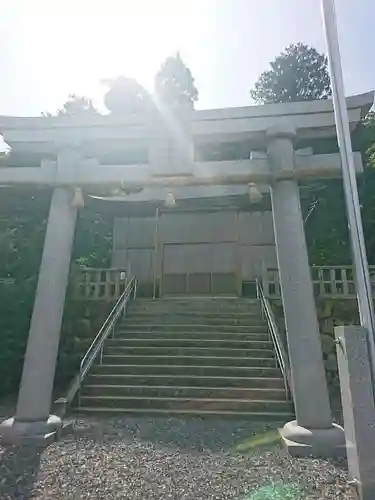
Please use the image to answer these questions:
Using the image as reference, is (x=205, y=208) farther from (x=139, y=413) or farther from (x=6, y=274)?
(x=139, y=413)

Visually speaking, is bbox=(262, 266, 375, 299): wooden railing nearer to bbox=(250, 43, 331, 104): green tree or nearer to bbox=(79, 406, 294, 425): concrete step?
bbox=(79, 406, 294, 425): concrete step

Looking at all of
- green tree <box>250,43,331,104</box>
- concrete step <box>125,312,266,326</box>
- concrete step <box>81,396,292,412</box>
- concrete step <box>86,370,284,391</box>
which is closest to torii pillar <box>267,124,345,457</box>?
concrete step <box>81,396,292,412</box>

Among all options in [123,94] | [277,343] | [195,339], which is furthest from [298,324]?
[123,94]

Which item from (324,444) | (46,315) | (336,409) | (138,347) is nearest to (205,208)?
(138,347)

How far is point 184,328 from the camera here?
29.5 feet

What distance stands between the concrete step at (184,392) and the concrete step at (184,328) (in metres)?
1.94

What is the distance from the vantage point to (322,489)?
3.53 meters

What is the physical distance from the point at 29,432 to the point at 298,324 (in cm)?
334

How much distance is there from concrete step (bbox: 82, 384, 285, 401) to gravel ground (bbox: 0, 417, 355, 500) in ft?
4.53

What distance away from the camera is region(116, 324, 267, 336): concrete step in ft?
28.9

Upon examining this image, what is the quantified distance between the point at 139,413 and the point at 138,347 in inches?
76.4

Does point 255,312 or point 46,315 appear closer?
point 46,315

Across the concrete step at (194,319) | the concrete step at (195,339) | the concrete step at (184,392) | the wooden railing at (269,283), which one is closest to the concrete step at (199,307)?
the concrete step at (194,319)

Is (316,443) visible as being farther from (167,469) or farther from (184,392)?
(184,392)
